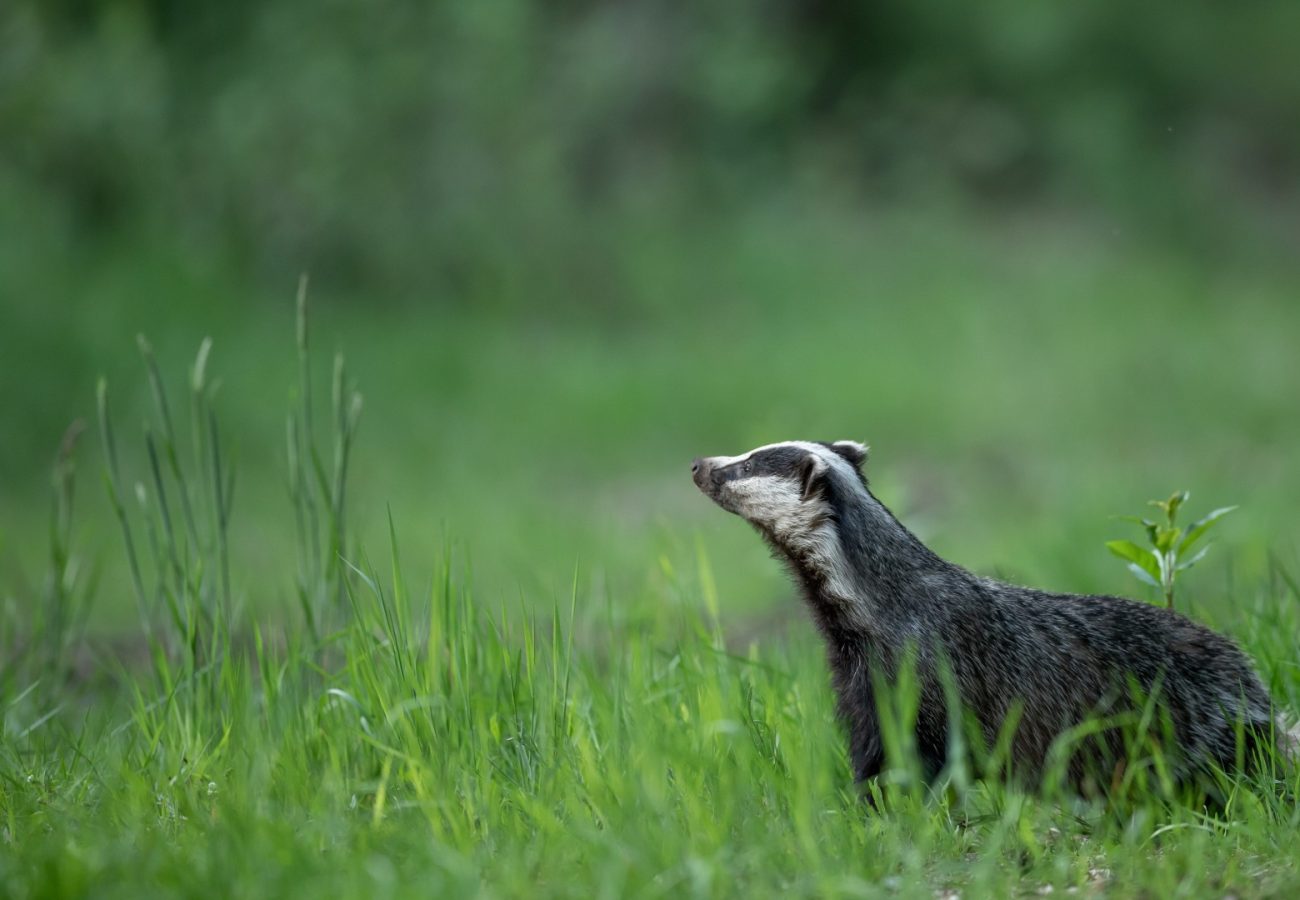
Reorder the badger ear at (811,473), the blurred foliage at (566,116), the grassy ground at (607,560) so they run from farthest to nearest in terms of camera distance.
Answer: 1. the blurred foliage at (566,116)
2. the badger ear at (811,473)
3. the grassy ground at (607,560)

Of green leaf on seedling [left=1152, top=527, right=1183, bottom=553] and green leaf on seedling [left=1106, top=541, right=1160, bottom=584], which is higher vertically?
green leaf on seedling [left=1152, top=527, right=1183, bottom=553]

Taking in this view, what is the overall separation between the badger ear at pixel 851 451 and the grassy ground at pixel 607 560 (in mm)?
528

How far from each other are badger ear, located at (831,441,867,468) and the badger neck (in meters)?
0.22

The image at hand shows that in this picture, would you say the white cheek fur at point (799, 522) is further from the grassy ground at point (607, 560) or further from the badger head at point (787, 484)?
the grassy ground at point (607, 560)

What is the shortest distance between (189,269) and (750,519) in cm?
775

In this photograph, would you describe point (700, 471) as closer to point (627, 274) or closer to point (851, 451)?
point (851, 451)

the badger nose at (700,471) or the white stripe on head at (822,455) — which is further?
the badger nose at (700,471)

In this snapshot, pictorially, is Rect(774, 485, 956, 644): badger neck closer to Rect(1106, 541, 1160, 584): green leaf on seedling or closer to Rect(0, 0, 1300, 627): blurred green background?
Rect(1106, 541, 1160, 584): green leaf on seedling

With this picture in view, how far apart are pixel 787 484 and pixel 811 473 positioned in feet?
0.41

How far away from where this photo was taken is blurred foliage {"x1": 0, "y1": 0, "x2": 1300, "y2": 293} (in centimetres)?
1164

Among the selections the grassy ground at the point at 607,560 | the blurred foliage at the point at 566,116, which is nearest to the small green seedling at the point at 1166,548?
the grassy ground at the point at 607,560

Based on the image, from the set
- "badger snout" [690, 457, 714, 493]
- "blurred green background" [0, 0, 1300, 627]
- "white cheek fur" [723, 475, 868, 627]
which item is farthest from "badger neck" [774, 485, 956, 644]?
"blurred green background" [0, 0, 1300, 627]

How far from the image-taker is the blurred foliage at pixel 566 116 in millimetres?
11641

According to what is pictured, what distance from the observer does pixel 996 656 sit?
12.5 ft
